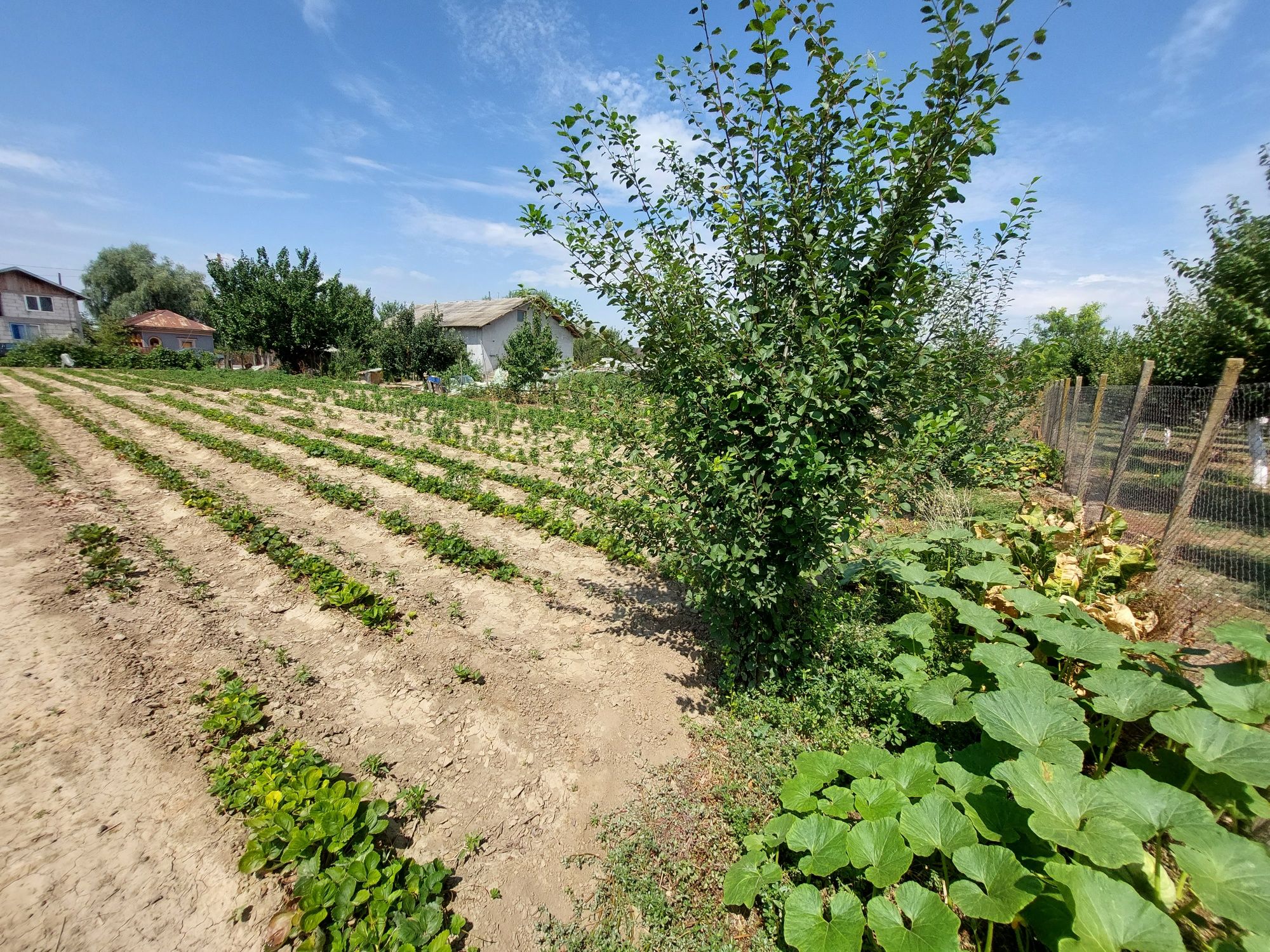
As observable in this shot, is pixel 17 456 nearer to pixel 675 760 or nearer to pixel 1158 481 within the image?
pixel 675 760

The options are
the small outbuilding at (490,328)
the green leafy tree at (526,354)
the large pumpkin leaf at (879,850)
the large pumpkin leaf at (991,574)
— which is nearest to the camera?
the large pumpkin leaf at (879,850)

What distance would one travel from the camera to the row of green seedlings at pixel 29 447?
28.3 ft

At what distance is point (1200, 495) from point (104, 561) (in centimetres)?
1204

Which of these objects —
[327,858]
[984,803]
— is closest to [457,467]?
[327,858]

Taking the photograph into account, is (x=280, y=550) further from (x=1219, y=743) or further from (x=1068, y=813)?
(x=1219, y=743)

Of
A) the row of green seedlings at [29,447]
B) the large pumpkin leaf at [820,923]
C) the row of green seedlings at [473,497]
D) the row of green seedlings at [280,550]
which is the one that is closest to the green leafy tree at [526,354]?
the row of green seedlings at [473,497]

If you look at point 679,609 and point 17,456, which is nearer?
point 679,609

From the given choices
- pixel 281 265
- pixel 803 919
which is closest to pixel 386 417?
pixel 803 919

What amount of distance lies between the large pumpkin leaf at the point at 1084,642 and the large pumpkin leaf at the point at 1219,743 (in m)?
0.50

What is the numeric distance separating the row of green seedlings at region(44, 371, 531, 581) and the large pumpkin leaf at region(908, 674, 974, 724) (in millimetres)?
3674

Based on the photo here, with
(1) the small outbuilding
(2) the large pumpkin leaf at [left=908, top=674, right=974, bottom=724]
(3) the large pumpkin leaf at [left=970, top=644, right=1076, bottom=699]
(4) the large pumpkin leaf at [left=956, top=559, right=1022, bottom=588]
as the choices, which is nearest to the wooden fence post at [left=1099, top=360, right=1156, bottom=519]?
(4) the large pumpkin leaf at [left=956, top=559, right=1022, bottom=588]

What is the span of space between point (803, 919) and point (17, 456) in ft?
49.8

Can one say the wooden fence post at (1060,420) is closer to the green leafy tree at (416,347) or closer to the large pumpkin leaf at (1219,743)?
the large pumpkin leaf at (1219,743)

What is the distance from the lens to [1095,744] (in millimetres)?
2770
